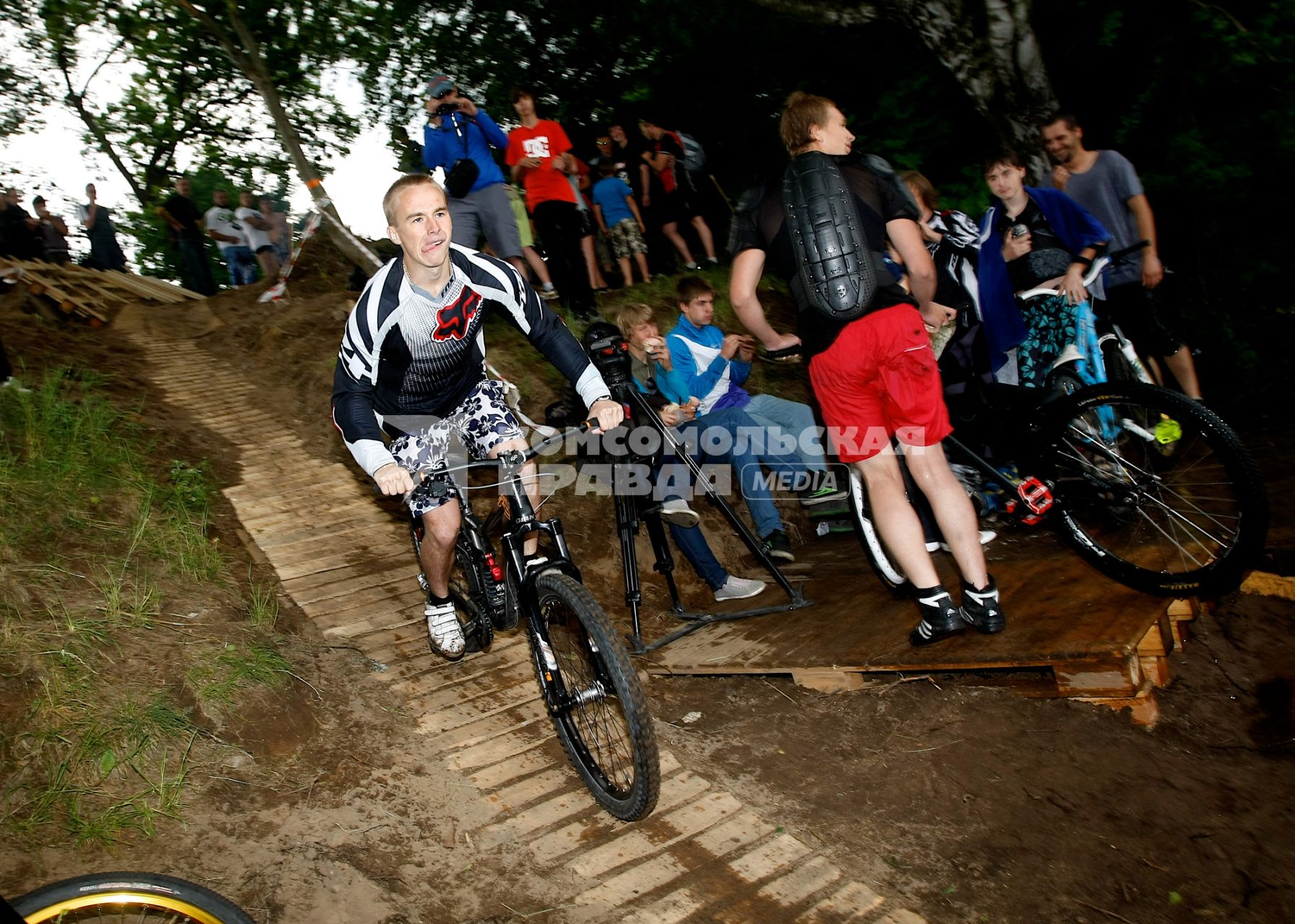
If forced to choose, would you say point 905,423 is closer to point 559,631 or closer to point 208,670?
point 559,631

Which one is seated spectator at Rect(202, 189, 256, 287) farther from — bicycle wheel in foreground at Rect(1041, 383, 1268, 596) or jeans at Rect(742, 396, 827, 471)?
bicycle wheel in foreground at Rect(1041, 383, 1268, 596)

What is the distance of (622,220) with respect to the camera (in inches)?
352

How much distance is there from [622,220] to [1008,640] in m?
6.56

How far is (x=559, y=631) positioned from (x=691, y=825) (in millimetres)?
843

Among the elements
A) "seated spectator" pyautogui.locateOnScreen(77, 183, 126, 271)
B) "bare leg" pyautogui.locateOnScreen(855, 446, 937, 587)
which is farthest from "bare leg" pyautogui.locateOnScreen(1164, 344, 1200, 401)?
"seated spectator" pyautogui.locateOnScreen(77, 183, 126, 271)

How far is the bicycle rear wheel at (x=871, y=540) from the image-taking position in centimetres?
422

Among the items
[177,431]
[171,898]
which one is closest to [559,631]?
[171,898]

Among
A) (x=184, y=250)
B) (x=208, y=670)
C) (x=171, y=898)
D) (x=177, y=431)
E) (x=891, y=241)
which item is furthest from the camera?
(x=184, y=250)

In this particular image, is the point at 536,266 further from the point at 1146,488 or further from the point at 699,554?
the point at 1146,488

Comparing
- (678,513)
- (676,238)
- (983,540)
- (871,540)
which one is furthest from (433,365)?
(676,238)

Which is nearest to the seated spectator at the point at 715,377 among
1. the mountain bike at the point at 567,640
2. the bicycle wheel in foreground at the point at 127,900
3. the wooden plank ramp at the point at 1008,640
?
the wooden plank ramp at the point at 1008,640

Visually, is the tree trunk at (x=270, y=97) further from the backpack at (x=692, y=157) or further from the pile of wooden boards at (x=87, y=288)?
the backpack at (x=692, y=157)

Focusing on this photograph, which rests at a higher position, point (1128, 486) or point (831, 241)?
point (831, 241)

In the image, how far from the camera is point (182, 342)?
8.25 m
